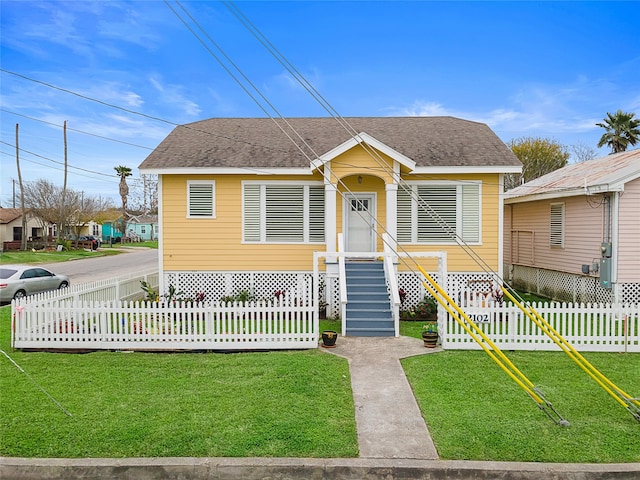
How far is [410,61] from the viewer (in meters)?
14.6

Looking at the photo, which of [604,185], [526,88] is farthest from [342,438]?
[526,88]

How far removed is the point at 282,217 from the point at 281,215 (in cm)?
8

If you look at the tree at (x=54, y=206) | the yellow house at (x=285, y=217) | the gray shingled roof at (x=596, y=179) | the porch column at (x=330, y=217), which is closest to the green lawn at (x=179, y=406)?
the porch column at (x=330, y=217)

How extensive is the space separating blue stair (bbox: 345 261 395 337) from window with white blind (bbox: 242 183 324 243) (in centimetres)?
213

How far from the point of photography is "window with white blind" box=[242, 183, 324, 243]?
587 inches

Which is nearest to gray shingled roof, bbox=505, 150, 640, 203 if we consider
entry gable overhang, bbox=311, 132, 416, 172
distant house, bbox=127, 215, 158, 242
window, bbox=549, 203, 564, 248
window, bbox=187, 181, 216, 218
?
window, bbox=549, 203, 564, 248

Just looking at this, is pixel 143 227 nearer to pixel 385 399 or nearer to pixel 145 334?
pixel 145 334

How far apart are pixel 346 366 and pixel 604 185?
1017cm

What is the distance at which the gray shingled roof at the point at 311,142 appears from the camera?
1473 centimetres

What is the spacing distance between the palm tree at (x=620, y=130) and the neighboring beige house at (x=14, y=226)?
55.4 metres

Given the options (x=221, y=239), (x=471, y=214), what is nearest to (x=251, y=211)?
(x=221, y=239)

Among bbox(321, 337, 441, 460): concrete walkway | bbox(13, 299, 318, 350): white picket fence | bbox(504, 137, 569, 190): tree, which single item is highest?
bbox(504, 137, 569, 190): tree

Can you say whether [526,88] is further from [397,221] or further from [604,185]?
[397,221]

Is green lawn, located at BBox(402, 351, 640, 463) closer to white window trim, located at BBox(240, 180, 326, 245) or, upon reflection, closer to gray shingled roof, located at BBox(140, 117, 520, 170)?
white window trim, located at BBox(240, 180, 326, 245)
